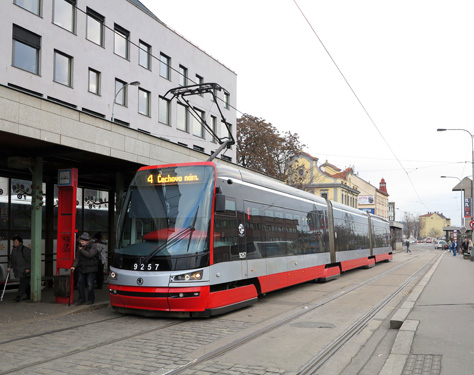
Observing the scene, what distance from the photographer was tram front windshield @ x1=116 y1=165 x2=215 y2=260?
29.8 feet

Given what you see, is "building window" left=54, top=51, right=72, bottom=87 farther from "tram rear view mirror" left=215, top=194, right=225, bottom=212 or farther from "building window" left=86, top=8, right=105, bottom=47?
"tram rear view mirror" left=215, top=194, right=225, bottom=212

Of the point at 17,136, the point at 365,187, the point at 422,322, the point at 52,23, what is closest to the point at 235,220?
the point at 422,322

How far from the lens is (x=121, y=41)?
27750 mm

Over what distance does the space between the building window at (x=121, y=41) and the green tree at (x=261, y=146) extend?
15.5 m

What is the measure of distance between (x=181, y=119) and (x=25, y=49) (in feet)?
41.3

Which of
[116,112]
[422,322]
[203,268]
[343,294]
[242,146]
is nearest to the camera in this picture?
[422,322]

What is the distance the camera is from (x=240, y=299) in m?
10.2

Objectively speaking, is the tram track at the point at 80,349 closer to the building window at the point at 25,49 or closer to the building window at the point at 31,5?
the building window at the point at 25,49

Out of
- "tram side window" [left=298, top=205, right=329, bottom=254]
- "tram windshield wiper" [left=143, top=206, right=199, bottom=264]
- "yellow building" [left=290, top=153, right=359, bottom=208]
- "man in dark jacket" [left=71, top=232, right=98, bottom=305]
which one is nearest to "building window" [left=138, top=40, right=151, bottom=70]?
"tram side window" [left=298, top=205, right=329, bottom=254]

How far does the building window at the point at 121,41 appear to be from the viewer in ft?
89.2

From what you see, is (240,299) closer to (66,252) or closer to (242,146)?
(66,252)

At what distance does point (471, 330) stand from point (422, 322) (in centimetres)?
83

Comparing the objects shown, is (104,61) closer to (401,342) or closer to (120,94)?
(120,94)

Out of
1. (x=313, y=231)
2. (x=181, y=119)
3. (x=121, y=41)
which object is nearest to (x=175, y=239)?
(x=313, y=231)
